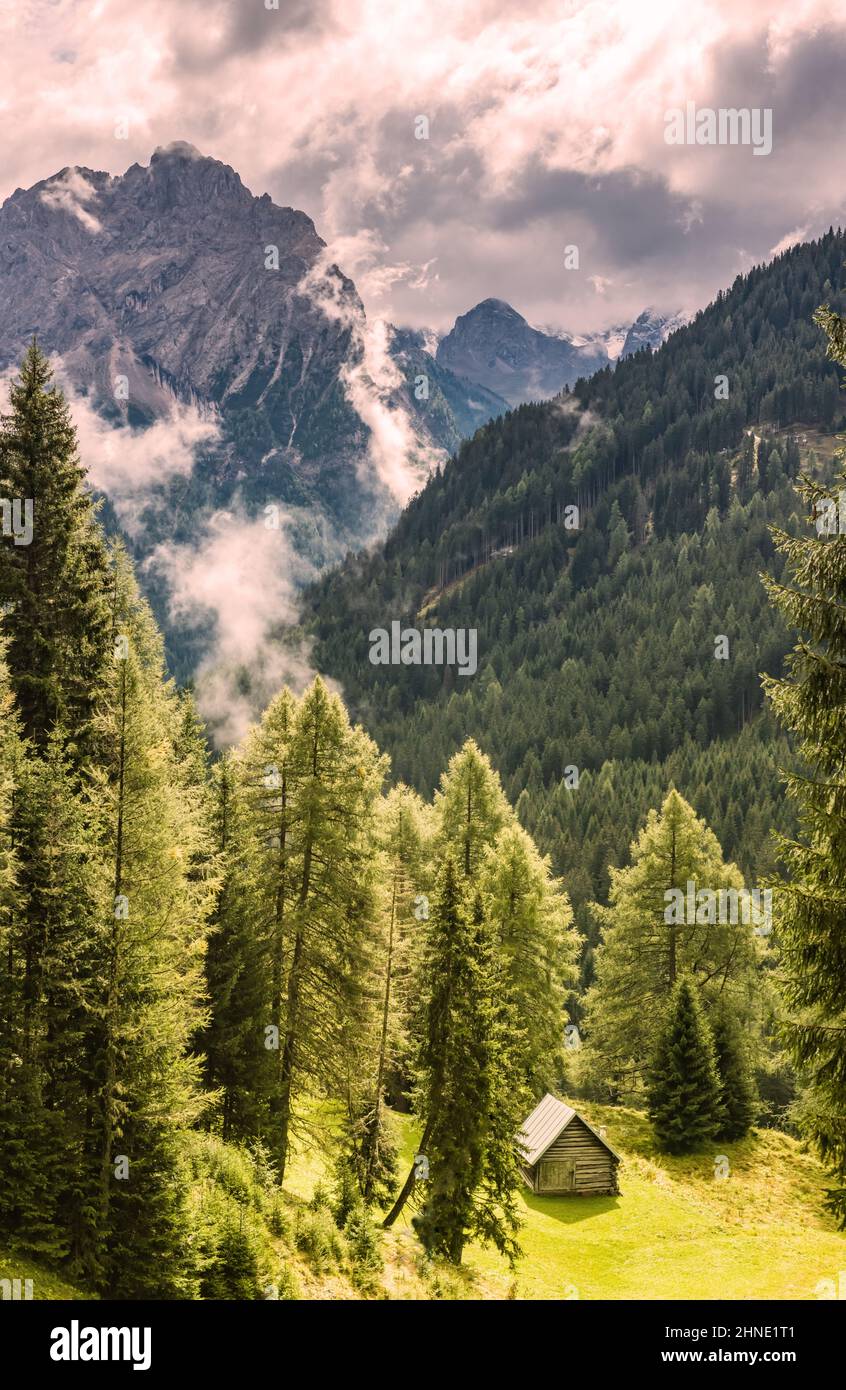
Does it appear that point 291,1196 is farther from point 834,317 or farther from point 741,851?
point 741,851

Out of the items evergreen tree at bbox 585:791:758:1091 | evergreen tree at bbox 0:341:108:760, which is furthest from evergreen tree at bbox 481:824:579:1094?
evergreen tree at bbox 0:341:108:760

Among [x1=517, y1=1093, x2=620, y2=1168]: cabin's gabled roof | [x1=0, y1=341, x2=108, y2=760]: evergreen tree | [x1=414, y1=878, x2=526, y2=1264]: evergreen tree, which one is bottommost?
[x1=517, y1=1093, x2=620, y2=1168]: cabin's gabled roof

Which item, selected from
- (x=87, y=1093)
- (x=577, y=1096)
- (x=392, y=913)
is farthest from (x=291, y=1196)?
(x=577, y=1096)

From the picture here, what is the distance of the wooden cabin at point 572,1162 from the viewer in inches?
1292

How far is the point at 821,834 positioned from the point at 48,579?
17.7 m

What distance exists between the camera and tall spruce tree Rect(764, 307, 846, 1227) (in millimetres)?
13188

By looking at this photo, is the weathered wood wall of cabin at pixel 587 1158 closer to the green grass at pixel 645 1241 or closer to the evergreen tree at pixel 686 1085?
the green grass at pixel 645 1241

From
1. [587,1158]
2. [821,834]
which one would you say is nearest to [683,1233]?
[587,1158]

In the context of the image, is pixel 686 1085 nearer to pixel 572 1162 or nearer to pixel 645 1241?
pixel 572 1162

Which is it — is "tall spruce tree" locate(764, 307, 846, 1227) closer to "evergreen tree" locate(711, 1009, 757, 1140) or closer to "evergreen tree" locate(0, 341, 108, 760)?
"evergreen tree" locate(0, 341, 108, 760)

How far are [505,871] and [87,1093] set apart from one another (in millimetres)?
21366

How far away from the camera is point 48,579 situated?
21.4 m

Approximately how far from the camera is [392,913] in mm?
26469

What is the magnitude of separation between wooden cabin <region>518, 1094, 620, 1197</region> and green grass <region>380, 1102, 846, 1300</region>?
1.47 feet
